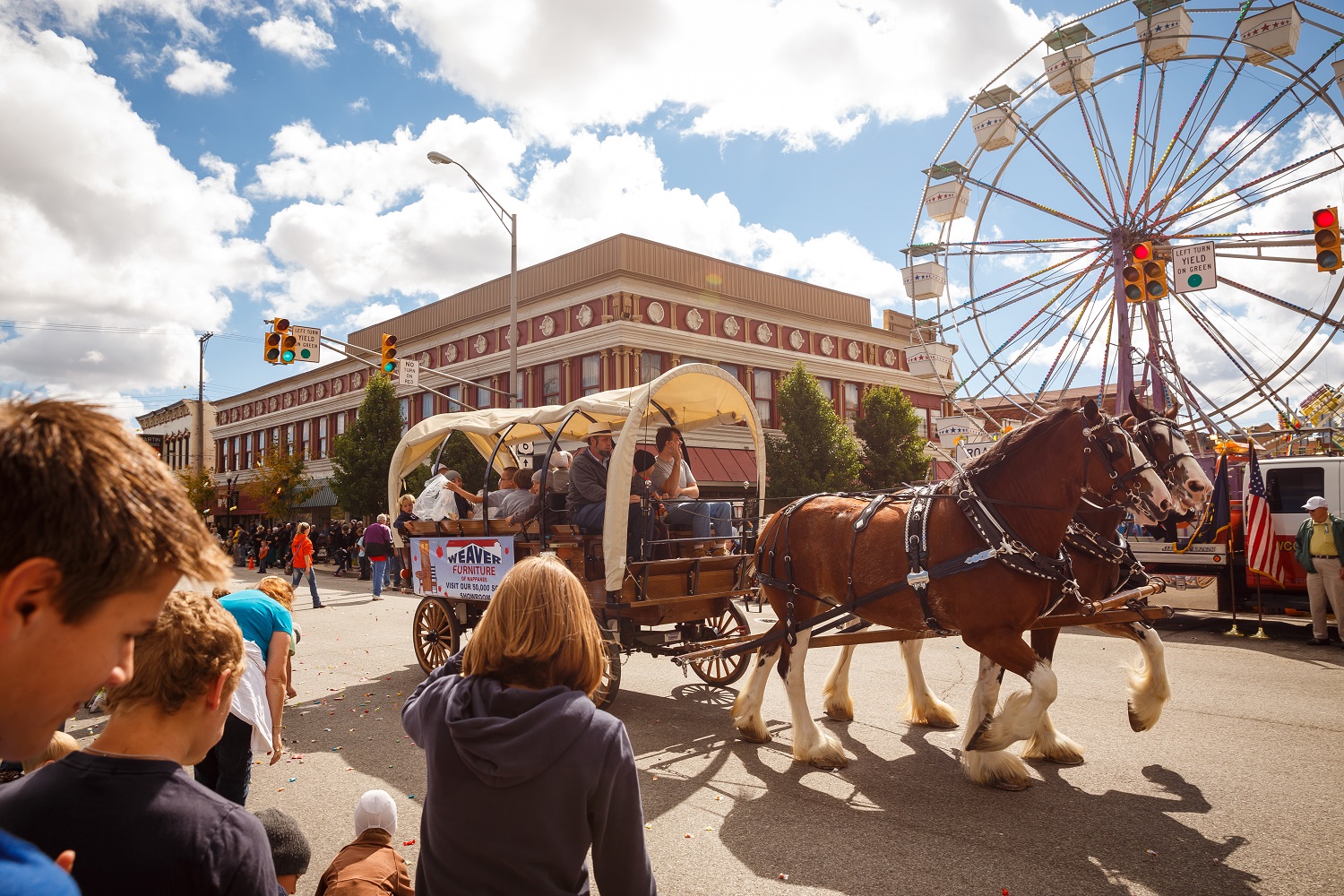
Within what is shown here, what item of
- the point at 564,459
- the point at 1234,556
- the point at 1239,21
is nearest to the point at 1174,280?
the point at 1239,21

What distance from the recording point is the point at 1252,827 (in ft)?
14.0

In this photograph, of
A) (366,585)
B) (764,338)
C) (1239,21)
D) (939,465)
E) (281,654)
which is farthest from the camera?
(939,465)

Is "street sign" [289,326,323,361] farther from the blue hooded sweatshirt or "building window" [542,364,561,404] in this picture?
the blue hooded sweatshirt

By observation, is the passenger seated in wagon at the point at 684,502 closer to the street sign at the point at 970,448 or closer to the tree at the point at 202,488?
the street sign at the point at 970,448

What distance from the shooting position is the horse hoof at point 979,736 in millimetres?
4785

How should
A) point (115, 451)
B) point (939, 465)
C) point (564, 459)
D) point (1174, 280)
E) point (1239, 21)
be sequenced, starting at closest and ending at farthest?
1. point (115, 451)
2. point (564, 459)
3. point (1239, 21)
4. point (1174, 280)
5. point (939, 465)

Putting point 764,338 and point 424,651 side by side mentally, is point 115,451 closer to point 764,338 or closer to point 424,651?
point 424,651

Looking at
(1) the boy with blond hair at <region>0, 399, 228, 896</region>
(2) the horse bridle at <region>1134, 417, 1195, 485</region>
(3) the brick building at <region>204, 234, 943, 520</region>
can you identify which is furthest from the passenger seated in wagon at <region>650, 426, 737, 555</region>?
(3) the brick building at <region>204, 234, 943, 520</region>

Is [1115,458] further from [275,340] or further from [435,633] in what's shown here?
[275,340]

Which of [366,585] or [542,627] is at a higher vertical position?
[542,627]

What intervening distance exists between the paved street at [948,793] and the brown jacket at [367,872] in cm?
159

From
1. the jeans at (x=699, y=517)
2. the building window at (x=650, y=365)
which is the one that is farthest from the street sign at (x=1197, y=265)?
the building window at (x=650, y=365)

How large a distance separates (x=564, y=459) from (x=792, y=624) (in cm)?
350

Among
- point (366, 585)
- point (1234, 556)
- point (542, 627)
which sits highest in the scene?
point (542, 627)
